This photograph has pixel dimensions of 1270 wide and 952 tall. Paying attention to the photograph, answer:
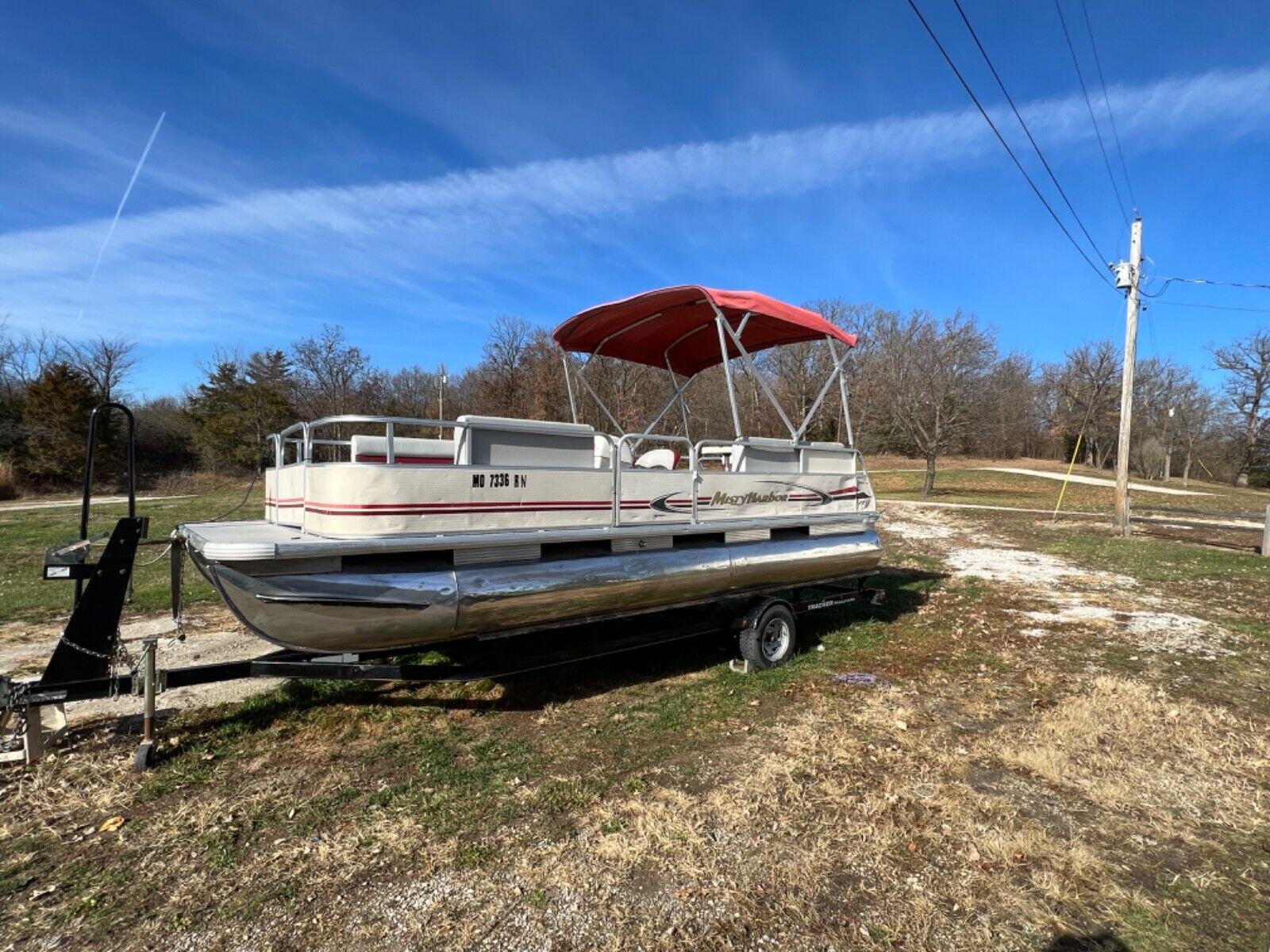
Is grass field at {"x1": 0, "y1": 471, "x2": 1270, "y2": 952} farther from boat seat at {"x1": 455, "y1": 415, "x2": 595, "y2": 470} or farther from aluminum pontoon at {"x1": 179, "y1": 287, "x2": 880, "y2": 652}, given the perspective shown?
boat seat at {"x1": 455, "y1": 415, "x2": 595, "y2": 470}

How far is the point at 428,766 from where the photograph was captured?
4008 mm

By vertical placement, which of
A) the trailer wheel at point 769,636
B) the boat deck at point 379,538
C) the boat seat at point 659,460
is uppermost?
the boat seat at point 659,460

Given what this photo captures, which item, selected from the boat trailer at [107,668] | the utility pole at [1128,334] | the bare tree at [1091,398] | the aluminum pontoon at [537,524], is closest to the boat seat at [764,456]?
the aluminum pontoon at [537,524]

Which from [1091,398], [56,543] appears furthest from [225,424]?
[1091,398]

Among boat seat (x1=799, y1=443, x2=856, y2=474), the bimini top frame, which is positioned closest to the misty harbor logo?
boat seat (x1=799, y1=443, x2=856, y2=474)

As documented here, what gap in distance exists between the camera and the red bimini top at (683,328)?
19.4 feet

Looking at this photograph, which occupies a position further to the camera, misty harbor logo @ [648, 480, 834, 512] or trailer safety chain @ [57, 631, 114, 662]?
misty harbor logo @ [648, 480, 834, 512]

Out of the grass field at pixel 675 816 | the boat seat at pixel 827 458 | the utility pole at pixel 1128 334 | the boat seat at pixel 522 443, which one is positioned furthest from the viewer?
the utility pole at pixel 1128 334

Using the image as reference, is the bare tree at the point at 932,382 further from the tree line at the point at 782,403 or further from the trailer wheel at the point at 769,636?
the trailer wheel at the point at 769,636

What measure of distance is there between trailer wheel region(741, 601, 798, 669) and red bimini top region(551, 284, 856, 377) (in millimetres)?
2528

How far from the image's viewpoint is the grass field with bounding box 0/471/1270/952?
2.76 meters

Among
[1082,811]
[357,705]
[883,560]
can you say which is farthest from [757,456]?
[883,560]

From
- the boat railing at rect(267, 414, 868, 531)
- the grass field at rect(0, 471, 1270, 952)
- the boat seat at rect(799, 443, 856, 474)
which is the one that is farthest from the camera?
the boat seat at rect(799, 443, 856, 474)

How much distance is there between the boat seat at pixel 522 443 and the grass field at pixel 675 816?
183cm
